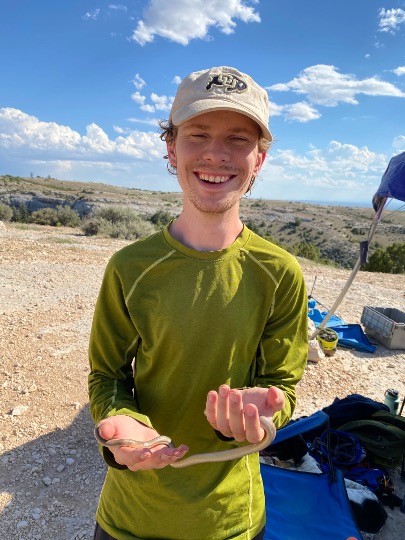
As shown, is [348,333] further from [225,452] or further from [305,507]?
[225,452]

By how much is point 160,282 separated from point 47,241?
1085cm

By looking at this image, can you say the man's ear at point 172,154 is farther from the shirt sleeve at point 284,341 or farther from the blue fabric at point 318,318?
the blue fabric at point 318,318

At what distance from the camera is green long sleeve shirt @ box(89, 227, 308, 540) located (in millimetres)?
1228

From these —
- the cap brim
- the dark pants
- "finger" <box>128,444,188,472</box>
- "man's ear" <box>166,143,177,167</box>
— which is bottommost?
the dark pants

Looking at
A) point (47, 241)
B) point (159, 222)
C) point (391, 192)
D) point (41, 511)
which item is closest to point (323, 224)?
point (159, 222)

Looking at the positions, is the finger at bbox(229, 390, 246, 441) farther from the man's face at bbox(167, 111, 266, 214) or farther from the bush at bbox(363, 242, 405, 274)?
the bush at bbox(363, 242, 405, 274)

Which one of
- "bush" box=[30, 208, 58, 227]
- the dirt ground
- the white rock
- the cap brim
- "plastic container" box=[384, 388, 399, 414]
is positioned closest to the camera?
the cap brim

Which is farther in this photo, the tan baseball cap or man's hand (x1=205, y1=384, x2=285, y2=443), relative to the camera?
the tan baseball cap

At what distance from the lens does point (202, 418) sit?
1.28m

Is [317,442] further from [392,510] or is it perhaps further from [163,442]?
[163,442]

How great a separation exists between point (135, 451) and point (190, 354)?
0.33 metres

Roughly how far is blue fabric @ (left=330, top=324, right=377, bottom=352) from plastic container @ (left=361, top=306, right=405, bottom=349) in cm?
24

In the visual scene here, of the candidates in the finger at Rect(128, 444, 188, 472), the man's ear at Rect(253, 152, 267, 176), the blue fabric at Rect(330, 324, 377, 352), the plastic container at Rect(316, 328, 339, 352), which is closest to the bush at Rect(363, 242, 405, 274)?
the blue fabric at Rect(330, 324, 377, 352)

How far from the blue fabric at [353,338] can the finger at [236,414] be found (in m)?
5.51
